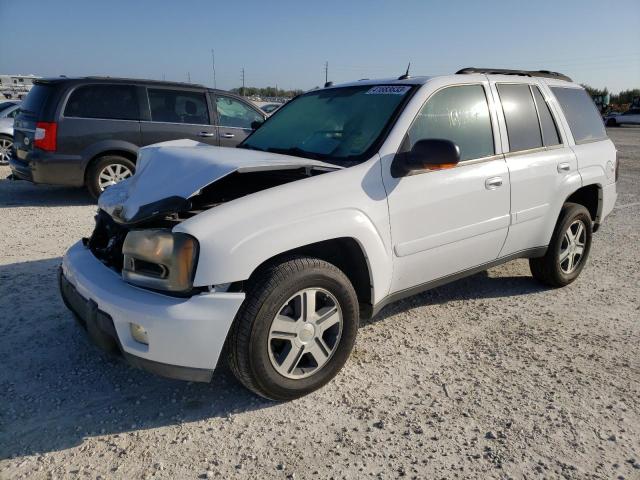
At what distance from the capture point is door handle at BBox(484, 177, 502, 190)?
3479 millimetres

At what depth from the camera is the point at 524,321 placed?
3.81m

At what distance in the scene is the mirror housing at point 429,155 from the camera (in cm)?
285

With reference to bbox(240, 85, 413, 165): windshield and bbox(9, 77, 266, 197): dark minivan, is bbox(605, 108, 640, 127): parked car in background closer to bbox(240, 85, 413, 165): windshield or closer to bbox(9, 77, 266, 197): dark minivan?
bbox(9, 77, 266, 197): dark minivan

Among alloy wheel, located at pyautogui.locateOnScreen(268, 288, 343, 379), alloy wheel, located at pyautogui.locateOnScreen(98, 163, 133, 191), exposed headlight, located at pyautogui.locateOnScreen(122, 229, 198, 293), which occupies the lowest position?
alloy wheel, located at pyautogui.locateOnScreen(268, 288, 343, 379)

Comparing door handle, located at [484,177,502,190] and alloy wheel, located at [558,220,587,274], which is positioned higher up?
door handle, located at [484,177,502,190]

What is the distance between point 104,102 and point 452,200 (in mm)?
5848

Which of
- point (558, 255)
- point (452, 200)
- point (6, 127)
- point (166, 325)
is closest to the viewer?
point (166, 325)

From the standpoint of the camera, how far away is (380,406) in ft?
8.97

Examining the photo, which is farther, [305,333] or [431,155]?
[431,155]

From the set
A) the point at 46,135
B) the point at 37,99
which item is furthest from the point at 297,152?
the point at 37,99

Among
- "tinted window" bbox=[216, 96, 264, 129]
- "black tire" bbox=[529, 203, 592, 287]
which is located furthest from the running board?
"tinted window" bbox=[216, 96, 264, 129]

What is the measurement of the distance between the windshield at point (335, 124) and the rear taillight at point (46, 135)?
13.6 feet

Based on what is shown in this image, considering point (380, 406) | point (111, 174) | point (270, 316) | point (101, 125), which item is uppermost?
point (101, 125)

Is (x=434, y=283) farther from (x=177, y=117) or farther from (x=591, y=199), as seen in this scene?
(x=177, y=117)
